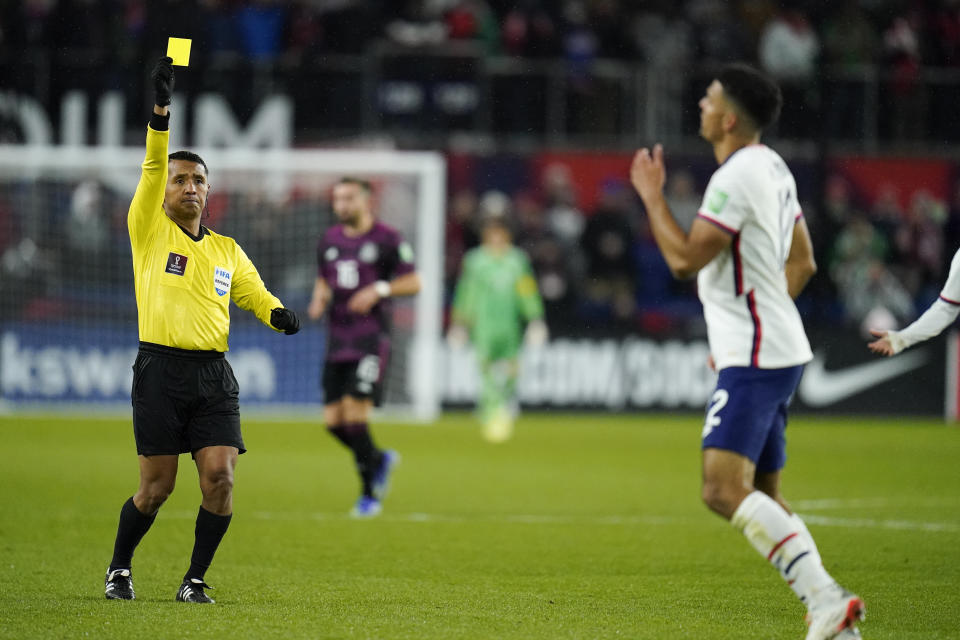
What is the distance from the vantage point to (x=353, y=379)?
404 inches

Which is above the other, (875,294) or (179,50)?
(179,50)

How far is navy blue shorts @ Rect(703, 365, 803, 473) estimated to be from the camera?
5.42 m

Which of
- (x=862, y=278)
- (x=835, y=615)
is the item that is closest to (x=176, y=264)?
(x=835, y=615)

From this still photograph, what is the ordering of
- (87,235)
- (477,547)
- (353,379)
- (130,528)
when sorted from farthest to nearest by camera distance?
(87,235), (353,379), (477,547), (130,528)

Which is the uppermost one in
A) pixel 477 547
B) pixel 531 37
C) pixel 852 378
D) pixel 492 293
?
pixel 531 37

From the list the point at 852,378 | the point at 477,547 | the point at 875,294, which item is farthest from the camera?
the point at 875,294

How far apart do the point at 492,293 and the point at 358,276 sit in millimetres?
6913

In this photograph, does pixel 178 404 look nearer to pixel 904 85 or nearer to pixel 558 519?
pixel 558 519

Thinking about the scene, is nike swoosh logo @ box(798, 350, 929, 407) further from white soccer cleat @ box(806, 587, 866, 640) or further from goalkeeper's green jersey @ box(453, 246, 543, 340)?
white soccer cleat @ box(806, 587, 866, 640)

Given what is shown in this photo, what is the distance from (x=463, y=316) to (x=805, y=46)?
7705 millimetres

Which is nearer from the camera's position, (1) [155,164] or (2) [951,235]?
(1) [155,164]

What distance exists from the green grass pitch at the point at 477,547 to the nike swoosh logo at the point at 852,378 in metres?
3.99

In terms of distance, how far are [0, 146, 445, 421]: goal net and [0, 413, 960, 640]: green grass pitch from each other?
273cm

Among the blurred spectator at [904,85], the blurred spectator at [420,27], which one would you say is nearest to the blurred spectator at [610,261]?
the blurred spectator at [420,27]
